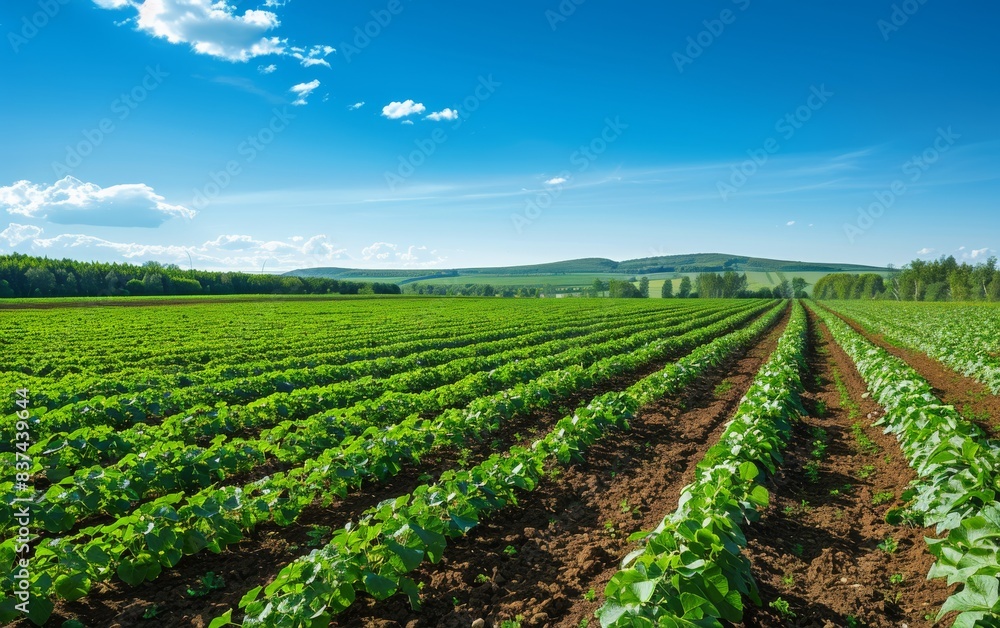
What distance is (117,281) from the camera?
8369 centimetres

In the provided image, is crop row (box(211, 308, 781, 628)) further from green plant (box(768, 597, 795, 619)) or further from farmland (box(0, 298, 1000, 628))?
green plant (box(768, 597, 795, 619))

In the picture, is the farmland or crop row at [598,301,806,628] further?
the farmland

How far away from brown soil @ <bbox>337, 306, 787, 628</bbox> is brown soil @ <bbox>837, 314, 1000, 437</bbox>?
626cm

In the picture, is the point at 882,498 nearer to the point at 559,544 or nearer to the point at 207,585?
the point at 559,544

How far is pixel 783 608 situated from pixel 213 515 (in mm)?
5438

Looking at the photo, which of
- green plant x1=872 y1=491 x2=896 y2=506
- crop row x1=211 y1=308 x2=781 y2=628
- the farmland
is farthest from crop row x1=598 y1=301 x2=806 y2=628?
green plant x1=872 y1=491 x2=896 y2=506

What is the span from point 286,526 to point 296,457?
1931 millimetres

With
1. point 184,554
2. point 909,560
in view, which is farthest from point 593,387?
point 184,554

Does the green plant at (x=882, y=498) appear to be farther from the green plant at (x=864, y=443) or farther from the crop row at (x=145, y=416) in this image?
the crop row at (x=145, y=416)

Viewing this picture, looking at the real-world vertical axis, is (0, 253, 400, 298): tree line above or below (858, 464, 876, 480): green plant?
above

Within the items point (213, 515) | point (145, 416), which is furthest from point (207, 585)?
point (145, 416)

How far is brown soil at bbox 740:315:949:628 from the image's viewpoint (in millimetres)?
4285

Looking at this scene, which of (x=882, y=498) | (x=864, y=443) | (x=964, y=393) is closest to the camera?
(x=882, y=498)

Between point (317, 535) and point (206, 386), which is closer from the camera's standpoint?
point (317, 535)
